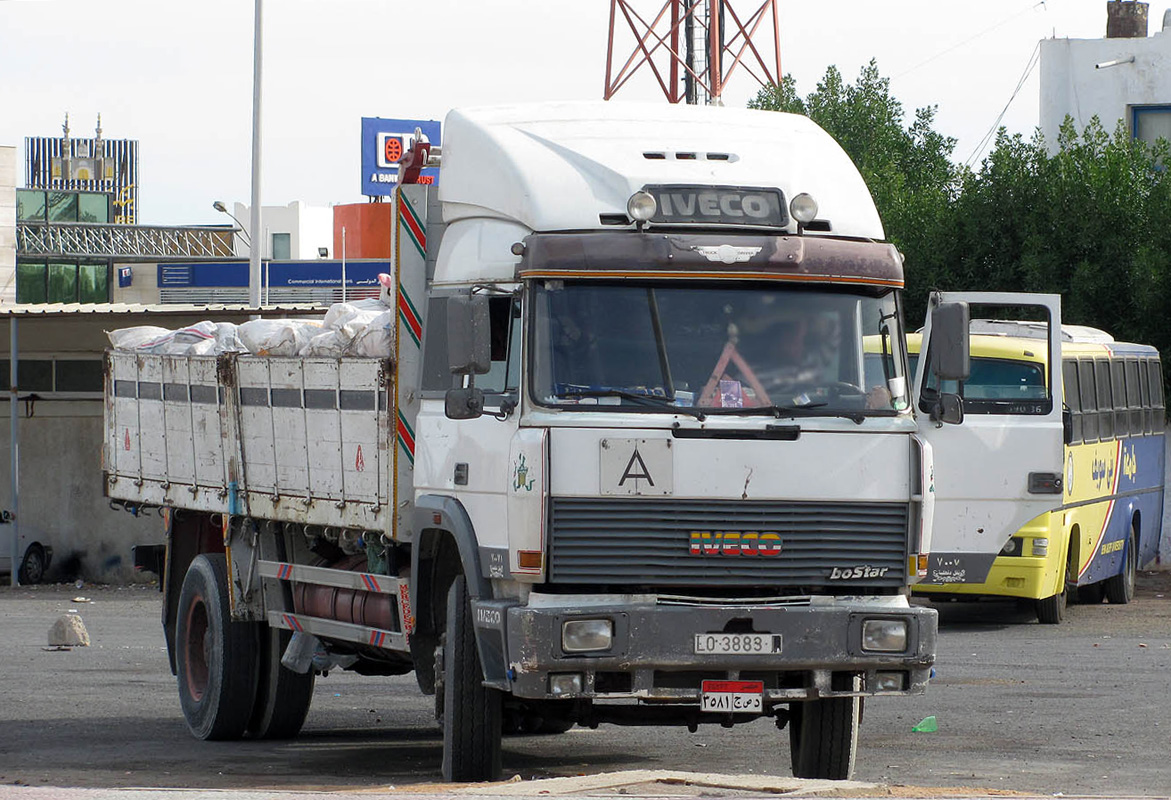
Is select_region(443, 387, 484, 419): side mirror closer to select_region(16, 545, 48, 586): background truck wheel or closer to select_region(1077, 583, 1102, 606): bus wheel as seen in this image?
select_region(1077, 583, 1102, 606): bus wheel

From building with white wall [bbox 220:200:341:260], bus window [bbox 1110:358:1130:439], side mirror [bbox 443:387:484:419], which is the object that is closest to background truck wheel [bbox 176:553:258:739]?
side mirror [bbox 443:387:484:419]

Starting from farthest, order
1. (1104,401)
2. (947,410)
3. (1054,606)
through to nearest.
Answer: (1104,401) → (1054,606) → (947,410)

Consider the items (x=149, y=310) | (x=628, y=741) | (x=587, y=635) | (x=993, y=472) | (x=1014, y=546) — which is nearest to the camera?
(x=587, y=635)

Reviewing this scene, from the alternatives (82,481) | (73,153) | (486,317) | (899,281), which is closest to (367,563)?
(486,317)

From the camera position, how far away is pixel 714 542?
930 cm

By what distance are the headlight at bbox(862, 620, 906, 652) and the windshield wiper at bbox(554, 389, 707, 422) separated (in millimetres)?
1292

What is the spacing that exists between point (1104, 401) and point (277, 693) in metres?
11.9

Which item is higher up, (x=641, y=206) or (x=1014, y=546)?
(x=641, y=206)

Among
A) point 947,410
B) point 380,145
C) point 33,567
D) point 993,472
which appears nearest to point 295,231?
point 380,145

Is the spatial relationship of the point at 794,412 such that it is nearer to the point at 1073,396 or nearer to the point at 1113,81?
the point at 1073,396

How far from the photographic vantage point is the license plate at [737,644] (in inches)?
366

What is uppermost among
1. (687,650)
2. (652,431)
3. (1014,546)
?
(652,431)

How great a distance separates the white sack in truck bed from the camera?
1112 centimetres

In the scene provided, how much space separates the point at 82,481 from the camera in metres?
27.4
